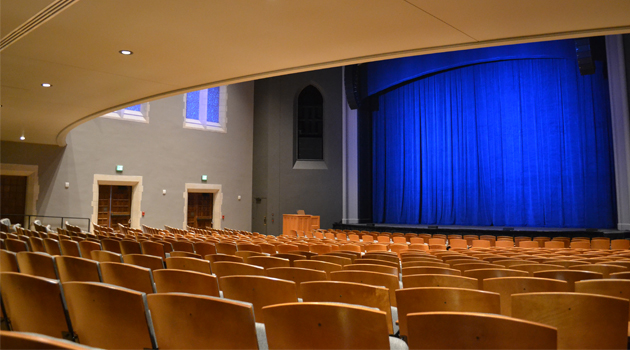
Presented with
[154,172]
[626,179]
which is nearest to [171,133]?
[154,172]

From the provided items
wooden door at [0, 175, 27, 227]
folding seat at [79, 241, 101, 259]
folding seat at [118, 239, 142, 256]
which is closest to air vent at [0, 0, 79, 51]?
folding seat at [79, 241, 101, 259]

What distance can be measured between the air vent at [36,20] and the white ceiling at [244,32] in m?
0.02

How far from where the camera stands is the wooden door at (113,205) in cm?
1567

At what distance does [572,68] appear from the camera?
1561 centimetres

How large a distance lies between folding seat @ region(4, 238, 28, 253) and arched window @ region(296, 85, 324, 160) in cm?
1508

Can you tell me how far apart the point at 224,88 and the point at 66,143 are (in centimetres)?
645

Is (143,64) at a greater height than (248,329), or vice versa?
(143,64)

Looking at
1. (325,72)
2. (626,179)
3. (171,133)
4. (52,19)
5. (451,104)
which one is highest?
(325,72)

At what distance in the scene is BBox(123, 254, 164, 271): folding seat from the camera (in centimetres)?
373

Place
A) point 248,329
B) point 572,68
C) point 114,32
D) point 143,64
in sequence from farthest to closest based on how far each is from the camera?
point 572,68, point 143,64, point 114,32, point 248,329

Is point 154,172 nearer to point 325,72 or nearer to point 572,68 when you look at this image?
point 325,72

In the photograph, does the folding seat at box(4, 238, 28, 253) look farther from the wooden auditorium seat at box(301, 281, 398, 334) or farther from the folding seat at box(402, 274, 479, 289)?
the folding seat at box(402, 274, 479, 289)

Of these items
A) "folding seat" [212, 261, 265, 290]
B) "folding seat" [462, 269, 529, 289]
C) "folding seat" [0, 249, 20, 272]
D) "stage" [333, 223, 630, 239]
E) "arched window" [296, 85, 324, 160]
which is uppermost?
"arched window" [296, 85, 324, 160]

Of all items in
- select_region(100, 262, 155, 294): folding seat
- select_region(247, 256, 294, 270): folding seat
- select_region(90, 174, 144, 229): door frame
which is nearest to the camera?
select_region(100, 262, 155, 294): folding seat
